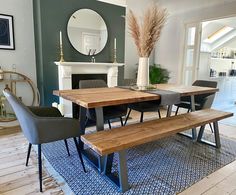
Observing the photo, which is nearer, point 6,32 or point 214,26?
point 6,32

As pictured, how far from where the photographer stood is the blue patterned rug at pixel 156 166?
1717 millimetres

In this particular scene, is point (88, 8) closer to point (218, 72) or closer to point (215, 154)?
point (215, 154)

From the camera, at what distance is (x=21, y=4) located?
3.12 meters

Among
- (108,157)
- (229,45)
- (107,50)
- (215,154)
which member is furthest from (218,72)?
(108,157)

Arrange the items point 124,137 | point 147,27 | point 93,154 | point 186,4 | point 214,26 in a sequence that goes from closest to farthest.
Result: point 124,137 → point 147,27 → point 93,154 → point 186,4 → point 214,26

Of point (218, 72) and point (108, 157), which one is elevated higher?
point (218, 72)

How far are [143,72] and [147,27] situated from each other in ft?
1.66

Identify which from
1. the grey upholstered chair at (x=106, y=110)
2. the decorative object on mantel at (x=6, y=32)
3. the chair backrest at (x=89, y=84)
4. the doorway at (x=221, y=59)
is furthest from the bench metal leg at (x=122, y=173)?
the doorway at (x=221, y=59)

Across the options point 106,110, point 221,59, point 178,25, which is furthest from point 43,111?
point 221,59

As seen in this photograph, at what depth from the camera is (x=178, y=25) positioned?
15.0ft

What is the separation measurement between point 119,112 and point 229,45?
18.4ft

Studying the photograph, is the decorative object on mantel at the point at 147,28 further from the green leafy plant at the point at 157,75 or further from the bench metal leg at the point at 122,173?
the green leafy plant at the point at 157,75

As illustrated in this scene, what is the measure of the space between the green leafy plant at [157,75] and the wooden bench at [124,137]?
2.47 meters

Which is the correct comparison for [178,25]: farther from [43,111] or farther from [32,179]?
[32,179]
